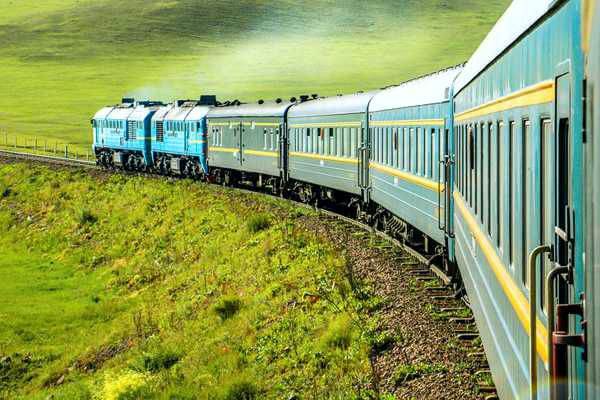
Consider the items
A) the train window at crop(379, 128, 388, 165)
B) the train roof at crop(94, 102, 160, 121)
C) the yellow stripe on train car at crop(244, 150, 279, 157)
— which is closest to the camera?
the train window at crop(379, 128, 388, 165)

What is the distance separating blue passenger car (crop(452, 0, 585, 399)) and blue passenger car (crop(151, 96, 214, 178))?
37.6 meters

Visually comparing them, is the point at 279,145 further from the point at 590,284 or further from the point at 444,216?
the point at 590,284

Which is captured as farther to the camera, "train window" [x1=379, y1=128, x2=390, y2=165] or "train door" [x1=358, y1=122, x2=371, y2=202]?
"train door" [x1=358, y1=122, x2=371, y2=202]

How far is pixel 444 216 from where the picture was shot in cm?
1564

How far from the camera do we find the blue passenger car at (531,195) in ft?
12.8

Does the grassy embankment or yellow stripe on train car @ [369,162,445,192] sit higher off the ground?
yellow stripe on train car @ [369,162,445,192]

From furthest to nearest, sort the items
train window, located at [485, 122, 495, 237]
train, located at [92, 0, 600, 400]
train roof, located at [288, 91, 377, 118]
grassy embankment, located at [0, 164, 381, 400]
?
train roof, located at [288, 91, 377, 118]
grassy embankment, located at [0, 164, 381, 400]
train window, located at [485, 122, 495, 237]
train, located at [92, 0, 600, 400]

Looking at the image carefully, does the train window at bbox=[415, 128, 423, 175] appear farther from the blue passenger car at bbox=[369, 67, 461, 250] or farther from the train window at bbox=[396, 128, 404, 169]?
the train window at bbox=[396, 128, 404, 169]

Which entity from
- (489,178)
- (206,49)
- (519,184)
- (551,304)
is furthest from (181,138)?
(206,49)

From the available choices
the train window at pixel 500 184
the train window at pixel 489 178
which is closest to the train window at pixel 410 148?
the train window at pixel 489 178

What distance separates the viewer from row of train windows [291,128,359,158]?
27625 millimetres

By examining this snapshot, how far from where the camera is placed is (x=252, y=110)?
39.6m

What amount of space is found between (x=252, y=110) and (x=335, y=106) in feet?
35.0

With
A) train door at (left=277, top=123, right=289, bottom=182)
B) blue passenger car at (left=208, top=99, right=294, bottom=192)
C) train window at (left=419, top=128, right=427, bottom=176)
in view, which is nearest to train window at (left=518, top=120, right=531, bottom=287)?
train window at (left=419, top=128, right=427, bottom=176)
